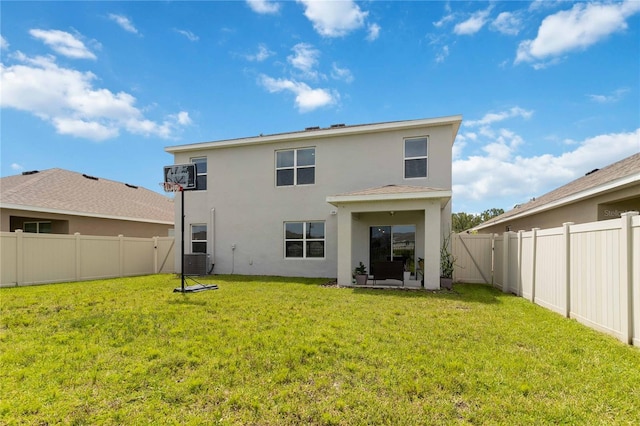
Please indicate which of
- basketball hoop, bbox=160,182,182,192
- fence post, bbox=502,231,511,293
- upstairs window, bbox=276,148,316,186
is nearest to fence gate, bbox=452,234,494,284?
fence post, bbox=502,231,511,293

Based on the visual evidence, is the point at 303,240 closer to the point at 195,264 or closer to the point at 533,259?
the point at 195,264

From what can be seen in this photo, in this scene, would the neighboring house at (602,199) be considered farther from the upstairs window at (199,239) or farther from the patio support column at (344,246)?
the upstairs window at (199,239)

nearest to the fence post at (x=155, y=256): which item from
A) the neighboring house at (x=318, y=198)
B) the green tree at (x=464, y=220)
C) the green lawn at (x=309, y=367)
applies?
the neighboring house at (x=318, y=198)

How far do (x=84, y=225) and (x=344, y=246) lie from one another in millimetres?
13884

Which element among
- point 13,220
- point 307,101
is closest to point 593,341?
point 307,101

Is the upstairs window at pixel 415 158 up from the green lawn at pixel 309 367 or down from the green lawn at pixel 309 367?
up

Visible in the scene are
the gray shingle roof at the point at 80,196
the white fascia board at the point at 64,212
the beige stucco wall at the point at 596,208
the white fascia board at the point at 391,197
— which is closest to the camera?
the beige stucco wall at the point at 596,208

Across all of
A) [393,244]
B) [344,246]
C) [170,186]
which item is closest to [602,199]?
[393,244]

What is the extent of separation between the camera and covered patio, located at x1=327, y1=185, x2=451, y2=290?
10125 mm

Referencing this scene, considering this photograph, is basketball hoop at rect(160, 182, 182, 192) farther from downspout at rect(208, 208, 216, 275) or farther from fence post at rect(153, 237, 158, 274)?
fence post at rect(153, 237, 158, 274)

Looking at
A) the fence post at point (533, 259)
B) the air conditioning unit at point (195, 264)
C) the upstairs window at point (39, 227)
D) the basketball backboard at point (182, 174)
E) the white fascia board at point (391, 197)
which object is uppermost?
the basketball backboard at point (182, 174)

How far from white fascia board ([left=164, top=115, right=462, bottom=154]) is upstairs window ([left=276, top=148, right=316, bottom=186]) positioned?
2.08 ft

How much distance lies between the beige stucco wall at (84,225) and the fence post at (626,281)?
19700 millimetres

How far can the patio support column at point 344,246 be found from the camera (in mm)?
10945
